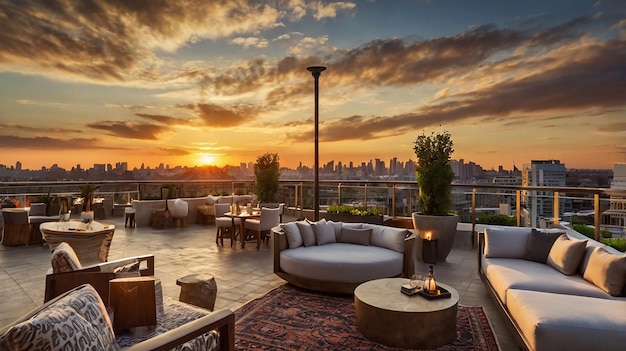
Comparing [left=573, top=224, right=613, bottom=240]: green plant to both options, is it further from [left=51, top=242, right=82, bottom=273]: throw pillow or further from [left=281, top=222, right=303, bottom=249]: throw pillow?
[left=51, top=242, right=82, bottom=273]: throw pillow

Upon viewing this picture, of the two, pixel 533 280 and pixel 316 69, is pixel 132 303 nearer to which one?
pixel 533 280

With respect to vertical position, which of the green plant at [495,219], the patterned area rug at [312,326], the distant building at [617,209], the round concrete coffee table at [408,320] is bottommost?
the patterned area rug at [312,326]

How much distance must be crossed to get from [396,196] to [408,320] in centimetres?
531

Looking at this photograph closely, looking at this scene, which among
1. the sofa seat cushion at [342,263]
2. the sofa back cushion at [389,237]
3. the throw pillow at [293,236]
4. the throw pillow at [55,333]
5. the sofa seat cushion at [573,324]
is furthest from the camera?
the throw pillow at [293,236]

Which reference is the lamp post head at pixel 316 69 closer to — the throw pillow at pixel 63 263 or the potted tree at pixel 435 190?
the potted tree at pixel 435 190

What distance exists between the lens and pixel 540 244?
4250 millimetres

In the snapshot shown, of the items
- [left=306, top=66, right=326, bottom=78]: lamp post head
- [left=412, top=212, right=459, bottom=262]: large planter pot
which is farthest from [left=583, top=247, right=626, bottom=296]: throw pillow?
[left=306, top=66, right=326, bottom=78]: lamp post head

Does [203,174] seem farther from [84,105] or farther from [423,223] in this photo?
[423,223]

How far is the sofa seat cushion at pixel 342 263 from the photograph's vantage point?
13.7 ft

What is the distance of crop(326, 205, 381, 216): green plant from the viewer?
763 centimetres

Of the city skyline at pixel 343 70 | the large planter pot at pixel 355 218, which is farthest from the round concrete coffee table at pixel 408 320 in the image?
the large planter pot at pixel 355 218

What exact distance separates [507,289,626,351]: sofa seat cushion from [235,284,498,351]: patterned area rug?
1.83 feet

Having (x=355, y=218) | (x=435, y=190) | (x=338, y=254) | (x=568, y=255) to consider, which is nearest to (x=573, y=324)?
(x=568, y=255)

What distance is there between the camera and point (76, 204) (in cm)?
1009
